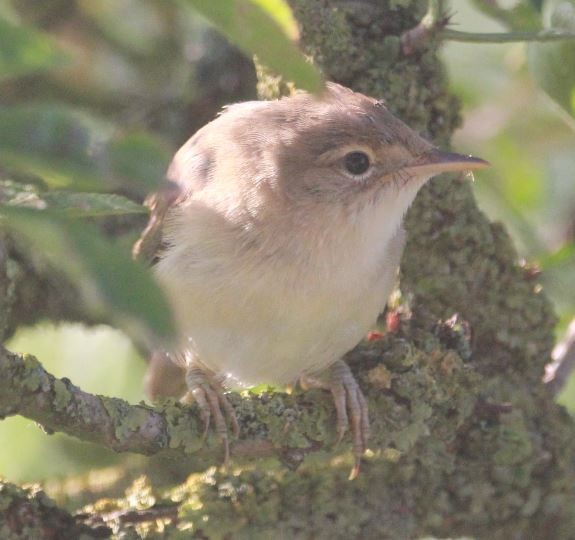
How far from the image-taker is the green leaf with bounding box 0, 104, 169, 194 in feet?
3.04

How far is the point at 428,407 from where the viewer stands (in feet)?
8.18

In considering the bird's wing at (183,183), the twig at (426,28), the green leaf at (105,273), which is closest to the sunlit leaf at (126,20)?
the bird's wing at (183,183)

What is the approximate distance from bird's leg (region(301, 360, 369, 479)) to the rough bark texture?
1.3 inches

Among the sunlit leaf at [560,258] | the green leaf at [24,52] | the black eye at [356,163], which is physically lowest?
the green leaf at [24,52]

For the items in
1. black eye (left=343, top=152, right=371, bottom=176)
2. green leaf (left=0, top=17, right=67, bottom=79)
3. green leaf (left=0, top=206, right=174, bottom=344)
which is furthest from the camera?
black eye (left=343, top=152, right=371, bottom=176)

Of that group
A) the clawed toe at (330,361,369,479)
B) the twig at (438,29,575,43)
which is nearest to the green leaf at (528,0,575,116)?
the twig at (438,29,575,43)

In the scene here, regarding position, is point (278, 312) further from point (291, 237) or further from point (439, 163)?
point (439, 163)

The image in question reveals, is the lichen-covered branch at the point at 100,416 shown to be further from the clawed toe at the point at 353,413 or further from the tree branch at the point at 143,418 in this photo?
the clawed toe at the point at 353,413

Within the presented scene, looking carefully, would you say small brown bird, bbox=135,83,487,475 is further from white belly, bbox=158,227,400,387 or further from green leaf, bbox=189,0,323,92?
green leaf, bbox=189,0,323,92

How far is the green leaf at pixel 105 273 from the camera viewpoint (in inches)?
33.4

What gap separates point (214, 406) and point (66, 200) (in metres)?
1.26

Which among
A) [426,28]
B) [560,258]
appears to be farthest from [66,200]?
[560,258]

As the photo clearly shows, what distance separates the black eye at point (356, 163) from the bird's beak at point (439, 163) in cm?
15

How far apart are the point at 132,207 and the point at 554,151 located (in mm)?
3283
